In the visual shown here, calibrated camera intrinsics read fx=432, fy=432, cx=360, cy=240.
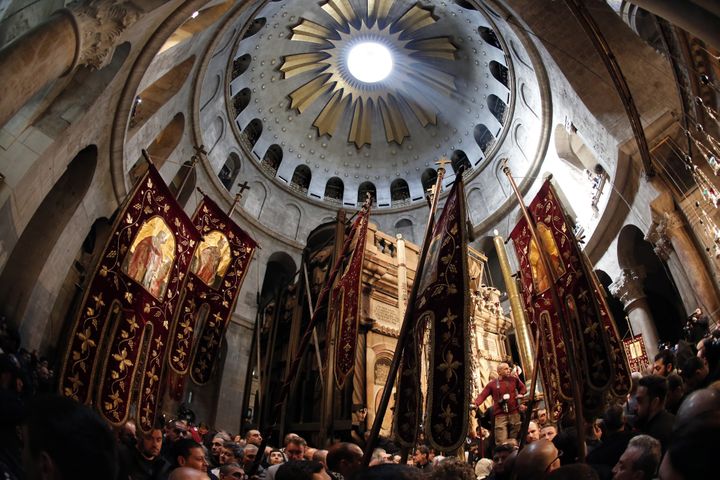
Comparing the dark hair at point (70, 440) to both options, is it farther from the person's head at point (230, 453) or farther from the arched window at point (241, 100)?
the arched window at point (241, 100)

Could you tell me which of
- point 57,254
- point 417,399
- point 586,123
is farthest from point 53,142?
point 586,123

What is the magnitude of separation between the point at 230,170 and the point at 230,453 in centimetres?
1455

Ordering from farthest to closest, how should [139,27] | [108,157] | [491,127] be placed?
[491,127] < [108,157] < [139,27]

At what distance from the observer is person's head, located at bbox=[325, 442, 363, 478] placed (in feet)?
11.3

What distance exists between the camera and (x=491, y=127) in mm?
19094

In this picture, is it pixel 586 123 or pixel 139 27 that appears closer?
pixel 139 27

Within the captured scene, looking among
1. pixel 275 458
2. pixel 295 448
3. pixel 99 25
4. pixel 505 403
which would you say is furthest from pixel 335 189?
pixel 295 448

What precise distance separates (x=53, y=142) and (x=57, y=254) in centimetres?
261

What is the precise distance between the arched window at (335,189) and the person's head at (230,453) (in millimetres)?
16640

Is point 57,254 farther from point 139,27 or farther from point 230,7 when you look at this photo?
point 230,7

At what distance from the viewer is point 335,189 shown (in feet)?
72.0

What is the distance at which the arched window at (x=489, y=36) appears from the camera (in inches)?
658

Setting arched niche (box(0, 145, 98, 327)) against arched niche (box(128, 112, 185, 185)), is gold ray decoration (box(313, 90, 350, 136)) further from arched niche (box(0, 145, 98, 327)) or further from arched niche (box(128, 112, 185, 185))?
arched niche (box(0, 145, 98, 327))

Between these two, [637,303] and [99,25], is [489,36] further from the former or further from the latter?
[99,25]
